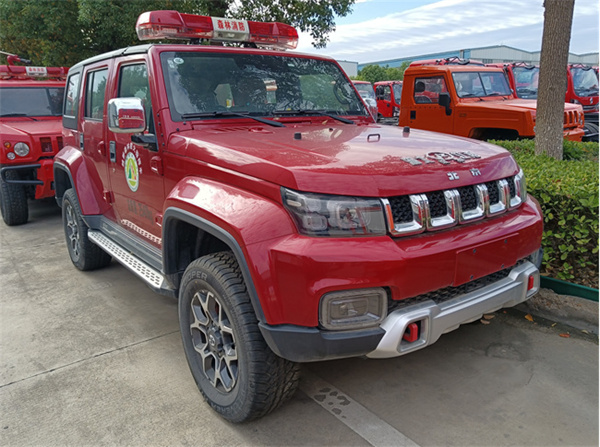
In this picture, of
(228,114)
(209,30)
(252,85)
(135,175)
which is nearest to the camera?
(228,114)

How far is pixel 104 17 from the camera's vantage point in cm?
947

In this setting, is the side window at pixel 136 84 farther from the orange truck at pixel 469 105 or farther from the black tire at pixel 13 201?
the orange truck at pixel 469 105

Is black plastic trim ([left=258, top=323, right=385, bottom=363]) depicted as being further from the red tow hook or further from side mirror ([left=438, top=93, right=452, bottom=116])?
side mirror ([left=438, top=93, right=452, bottom=116])

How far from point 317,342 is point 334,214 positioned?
0.55m

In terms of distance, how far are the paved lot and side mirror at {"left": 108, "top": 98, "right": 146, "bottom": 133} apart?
1.51 m

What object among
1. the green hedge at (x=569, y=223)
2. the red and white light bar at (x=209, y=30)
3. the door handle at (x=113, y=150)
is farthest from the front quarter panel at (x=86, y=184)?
the green hedge at (x=569, y=223)

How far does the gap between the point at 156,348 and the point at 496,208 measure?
93.8 inches

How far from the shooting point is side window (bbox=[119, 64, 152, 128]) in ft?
10.8

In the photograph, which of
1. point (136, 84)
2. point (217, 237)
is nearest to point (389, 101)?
point (136, 84)

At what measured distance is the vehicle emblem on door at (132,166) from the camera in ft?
11.5

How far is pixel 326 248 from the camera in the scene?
6.81ft

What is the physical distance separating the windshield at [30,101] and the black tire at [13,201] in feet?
4.25

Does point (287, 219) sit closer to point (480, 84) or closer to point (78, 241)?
point (78, 241)

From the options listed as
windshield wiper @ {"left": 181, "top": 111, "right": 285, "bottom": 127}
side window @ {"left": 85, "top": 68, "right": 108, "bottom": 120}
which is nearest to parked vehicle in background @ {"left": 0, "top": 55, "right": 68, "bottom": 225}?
side window @ {"left": 85, "top": 68, "right": 108, "bottom": 120}
